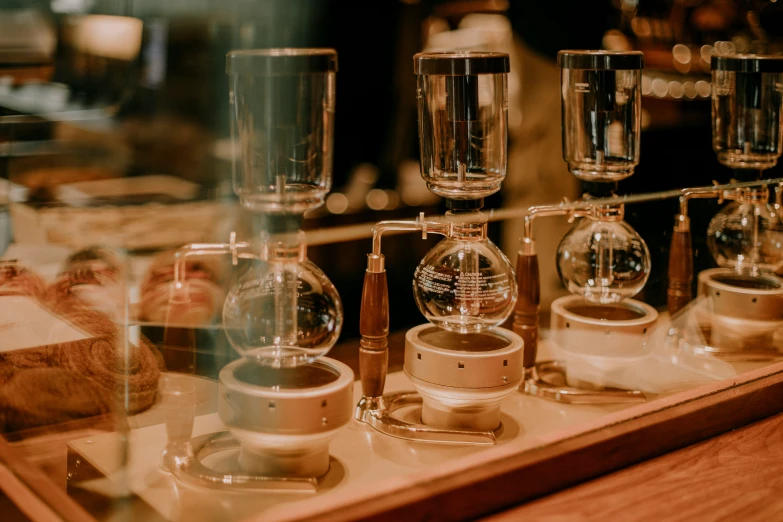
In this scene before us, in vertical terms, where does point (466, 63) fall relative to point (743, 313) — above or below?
above

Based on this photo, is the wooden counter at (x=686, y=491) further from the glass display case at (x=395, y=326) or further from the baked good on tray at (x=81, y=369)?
the baked good on tray at (x=81, y=369)

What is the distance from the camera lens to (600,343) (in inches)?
53.6

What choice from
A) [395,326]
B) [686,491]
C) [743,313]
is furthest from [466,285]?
[743,313]

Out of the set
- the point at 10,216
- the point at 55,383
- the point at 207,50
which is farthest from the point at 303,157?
the point at 207,50

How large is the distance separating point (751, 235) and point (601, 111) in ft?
1.34

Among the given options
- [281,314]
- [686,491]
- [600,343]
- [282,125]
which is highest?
[282,125]

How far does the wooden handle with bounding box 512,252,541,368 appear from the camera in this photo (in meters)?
1.35

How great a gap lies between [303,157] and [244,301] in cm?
17

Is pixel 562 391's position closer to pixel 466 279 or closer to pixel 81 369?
pixel 466 279

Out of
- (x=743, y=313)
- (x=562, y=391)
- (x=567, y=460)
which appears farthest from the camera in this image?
(x=743, y=313)

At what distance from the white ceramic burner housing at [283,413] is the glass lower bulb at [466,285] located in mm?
192

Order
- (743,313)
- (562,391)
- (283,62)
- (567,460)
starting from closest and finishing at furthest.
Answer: (283,62) → (567,460) → (562,391) → (743,313)

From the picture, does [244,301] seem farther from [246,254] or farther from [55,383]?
[55,383]

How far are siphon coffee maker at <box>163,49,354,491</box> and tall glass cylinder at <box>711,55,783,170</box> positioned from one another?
0.87 m
